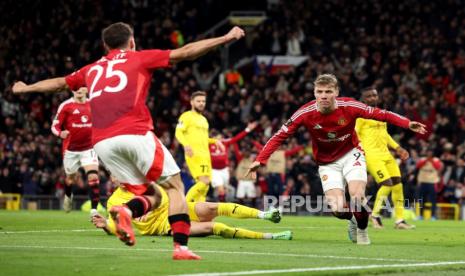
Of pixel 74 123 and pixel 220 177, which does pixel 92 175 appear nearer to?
pixel 74 123

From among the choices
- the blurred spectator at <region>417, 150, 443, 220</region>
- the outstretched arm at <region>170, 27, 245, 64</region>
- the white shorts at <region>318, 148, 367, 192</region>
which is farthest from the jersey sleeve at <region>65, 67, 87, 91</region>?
the blurred spectator at <region>417, 150, 443, 220</region>

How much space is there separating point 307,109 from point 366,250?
2227 millimetres

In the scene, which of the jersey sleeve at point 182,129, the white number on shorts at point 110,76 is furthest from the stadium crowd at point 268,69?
the white number on shorts at point 110,76

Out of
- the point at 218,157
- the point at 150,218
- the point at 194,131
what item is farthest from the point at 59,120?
the point at 218,157

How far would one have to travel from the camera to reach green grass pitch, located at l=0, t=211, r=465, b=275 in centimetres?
884

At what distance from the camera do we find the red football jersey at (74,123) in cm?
2042

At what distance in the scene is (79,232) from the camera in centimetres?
1537

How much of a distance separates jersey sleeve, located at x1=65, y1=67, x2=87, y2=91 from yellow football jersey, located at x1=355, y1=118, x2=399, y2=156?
975 centimetres

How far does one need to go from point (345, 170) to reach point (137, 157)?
183 inches

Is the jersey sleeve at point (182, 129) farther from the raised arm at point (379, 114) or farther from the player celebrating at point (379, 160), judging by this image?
the raised arm at point (379, 114)

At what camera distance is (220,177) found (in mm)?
26641

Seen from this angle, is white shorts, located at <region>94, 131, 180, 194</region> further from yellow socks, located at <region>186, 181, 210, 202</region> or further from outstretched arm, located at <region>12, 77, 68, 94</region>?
yellow socks, located at <region>186, 181, 210, 202</region>

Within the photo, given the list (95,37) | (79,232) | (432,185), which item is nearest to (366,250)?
(79,232)

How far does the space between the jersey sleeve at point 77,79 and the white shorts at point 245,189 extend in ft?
64.5
